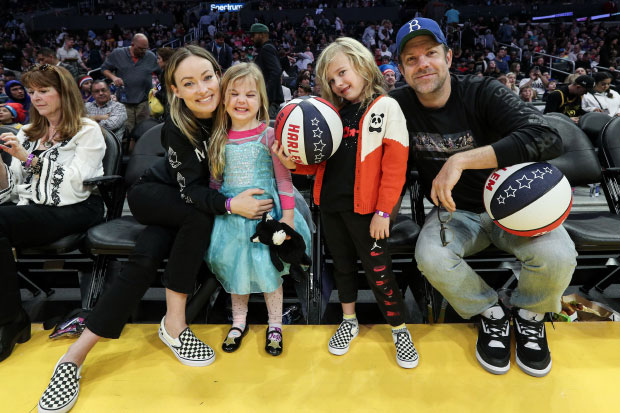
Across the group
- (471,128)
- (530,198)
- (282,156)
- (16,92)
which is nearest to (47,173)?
(282,156)

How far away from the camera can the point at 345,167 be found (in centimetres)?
178

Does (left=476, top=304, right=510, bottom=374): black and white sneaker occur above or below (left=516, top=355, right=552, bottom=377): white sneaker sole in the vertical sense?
above

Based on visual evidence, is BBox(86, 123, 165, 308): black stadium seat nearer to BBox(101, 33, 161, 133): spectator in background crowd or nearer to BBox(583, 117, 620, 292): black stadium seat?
BBox(583, 117, 620, 292): black stadium seat

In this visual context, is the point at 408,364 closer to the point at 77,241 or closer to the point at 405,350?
the point at 405,350

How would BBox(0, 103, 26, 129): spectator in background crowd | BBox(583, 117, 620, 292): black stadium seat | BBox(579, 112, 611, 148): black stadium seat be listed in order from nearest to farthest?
1. BBox(583, 117, 620, 292): black stadium seat
2. BBox(579, 112, 611, 148): black stadium seat
3. BBox(0, 103, 26, 129): spectator in background crowd

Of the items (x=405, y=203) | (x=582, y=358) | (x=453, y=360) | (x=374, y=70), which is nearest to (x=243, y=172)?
(x=374, y=70)

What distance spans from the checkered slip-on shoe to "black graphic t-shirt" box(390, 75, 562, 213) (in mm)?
1322

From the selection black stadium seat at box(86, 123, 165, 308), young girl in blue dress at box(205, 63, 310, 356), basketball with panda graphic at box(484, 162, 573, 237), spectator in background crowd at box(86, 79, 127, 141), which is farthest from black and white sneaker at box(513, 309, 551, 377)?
spectator in background crowd at box(86, 79, 127, 141)

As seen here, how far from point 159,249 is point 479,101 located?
159 centimetres

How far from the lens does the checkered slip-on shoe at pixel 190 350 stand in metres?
1.79

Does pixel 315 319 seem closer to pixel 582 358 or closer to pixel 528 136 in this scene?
pixel 582 358

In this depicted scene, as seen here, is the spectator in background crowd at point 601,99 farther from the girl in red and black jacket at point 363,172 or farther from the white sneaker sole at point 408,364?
the white sneaker sole at point 408,364

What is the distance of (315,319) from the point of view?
7.60ft

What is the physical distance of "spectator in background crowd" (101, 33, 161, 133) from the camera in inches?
196
